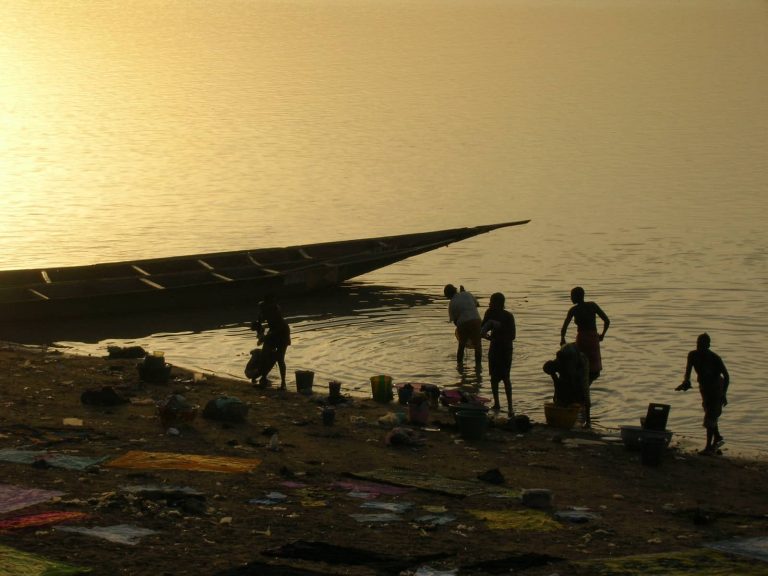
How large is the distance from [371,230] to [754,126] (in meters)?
24.7

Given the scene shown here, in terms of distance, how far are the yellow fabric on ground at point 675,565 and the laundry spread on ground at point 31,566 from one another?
11.5 feet

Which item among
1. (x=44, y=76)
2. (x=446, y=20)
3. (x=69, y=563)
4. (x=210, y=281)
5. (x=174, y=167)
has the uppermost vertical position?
(x=446, y=20)

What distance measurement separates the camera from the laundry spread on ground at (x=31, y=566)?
27.3 ft

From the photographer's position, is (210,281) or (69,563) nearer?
(69,563)

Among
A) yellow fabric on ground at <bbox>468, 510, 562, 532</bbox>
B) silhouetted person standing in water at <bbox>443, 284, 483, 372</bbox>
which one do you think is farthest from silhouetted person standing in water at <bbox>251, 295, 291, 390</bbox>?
yellow fabric on ground at <bbox>468, 510, 562, 532</bbox>

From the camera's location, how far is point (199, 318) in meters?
21.6

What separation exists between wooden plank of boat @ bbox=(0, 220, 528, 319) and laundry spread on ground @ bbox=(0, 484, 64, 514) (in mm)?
10488

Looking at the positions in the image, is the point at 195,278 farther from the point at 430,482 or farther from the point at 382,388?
the point at 430,482

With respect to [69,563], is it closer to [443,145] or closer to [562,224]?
[562,224]

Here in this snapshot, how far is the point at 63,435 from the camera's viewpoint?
12.3m

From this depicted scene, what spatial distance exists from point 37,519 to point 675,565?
471 centimetres

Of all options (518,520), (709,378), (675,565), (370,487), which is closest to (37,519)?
(370,487)

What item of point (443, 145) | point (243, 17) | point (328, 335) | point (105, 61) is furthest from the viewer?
point (243, 17)

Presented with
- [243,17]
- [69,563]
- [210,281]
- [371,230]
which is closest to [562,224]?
[371,230]
